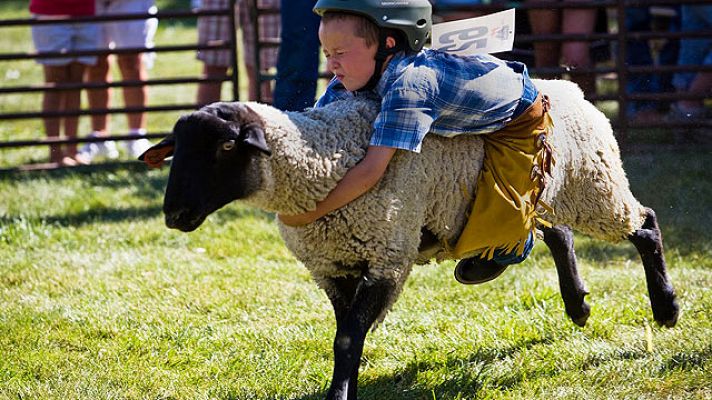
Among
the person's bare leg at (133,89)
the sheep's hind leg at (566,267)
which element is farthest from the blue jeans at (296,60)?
the person's bare leg at (133,89)

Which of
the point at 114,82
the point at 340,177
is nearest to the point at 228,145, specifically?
the point at 340,177

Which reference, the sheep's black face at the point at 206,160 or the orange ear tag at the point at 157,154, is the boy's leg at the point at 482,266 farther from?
the orange ear tag at the point at 157,154

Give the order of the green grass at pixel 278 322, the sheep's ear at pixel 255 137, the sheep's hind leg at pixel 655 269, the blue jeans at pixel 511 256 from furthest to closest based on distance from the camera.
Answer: the sheep's hind leg at pixel 655 269
the green grass at pixel 278 322
the blue jeans at pixel 511 256
the sheep's ear at pixel 255 137

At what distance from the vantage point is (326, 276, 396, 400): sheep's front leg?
3.41 m

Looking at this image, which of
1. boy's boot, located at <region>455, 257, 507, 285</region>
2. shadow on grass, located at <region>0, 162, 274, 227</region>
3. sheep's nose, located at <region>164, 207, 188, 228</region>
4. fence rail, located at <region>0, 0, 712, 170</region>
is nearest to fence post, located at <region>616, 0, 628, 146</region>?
fence rail, located at <region>0, 0, 712, 170</region>

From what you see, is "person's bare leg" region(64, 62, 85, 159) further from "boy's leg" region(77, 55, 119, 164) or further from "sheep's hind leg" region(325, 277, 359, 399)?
"sheep's hind leg" region(325, 277, 359, 399)

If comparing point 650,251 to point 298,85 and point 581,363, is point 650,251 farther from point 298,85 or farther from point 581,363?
point 298,85

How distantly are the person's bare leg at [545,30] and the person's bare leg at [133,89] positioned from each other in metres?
3.28

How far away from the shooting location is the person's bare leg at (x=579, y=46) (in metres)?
8.02

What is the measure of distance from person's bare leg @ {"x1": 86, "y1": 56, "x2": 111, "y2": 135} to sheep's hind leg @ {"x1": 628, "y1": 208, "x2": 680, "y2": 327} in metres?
5.33

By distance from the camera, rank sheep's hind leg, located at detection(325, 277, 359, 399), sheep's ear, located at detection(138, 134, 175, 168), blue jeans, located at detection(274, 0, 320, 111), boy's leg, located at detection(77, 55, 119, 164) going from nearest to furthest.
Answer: sheep's ear, located at detection(138, 134, 175, 168)
sheep's hind leg, located at detection(325, 277, 359, 399)
blue jeans, located at detection(274, 0, 320, 111)
boy's leg, located at detection(77, 55, 119, 164)

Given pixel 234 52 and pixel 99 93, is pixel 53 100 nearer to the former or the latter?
pixel 99 93

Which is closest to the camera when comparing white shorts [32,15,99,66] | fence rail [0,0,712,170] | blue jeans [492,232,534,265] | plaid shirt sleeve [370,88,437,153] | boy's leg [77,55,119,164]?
plaid shirt sleeve [370,88,437,153]

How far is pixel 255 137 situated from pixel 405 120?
0.52m
